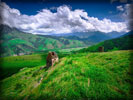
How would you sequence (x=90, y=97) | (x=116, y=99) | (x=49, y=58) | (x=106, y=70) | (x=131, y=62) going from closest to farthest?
(x=116, y=99), (x=90, y=97), (x=131, y=62), (x=106, y=70), (x=49, y=58)

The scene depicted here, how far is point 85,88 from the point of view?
6.75 meters

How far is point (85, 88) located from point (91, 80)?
1065 mm

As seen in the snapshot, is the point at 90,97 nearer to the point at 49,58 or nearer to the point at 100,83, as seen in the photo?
the point at 100,83

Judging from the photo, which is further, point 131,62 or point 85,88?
point 131,62

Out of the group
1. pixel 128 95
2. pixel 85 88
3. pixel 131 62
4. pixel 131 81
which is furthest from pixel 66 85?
pixel 131 62

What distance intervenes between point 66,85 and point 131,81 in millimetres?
5259

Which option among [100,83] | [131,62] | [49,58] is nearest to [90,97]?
[100,83]

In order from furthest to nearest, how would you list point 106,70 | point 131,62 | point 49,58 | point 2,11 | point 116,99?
point 49,58 → point 106,70 → point 131,62 → point 2,11 → point 116,99

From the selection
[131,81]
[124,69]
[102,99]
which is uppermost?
[124,69]

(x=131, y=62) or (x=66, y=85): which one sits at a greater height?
(x=131, y=62)

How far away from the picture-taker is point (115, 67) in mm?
8102

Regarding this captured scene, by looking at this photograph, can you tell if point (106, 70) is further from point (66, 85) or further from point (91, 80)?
point (66, 85)

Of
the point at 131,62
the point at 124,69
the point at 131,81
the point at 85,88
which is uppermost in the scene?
the point at 131,62

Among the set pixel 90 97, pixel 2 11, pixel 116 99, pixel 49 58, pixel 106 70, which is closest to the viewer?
pixel 116 99
